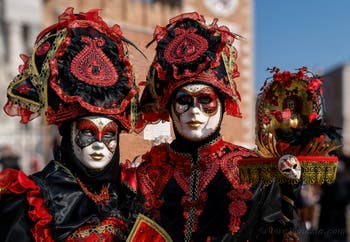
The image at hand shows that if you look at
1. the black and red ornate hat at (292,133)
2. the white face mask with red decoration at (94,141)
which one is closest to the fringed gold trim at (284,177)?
the black and red ornate hat at (292,133)

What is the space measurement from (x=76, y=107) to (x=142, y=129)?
1.51 feet

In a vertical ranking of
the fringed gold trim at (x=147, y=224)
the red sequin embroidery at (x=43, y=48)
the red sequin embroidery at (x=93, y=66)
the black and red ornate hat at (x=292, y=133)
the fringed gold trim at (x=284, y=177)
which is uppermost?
the red sequin embroidery at (x=43, y=48)

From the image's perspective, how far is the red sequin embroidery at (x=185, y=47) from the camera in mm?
3283

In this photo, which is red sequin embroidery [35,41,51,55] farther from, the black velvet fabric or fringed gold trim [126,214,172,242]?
fringed gold trim [126,214,172,242]

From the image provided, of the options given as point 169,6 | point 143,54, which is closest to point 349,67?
point 169,6

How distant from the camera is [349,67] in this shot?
1235 inches

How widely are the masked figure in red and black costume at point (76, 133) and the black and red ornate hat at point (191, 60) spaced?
22 centimetres

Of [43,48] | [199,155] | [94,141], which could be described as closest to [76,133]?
[94,141]

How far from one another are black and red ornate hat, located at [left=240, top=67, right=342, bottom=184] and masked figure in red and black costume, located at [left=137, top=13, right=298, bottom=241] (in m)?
0.17

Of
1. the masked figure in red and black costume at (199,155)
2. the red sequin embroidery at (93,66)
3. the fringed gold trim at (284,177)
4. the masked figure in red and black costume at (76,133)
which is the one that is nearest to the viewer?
the fringed gold trim at (284,177)

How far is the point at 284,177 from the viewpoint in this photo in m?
2.86

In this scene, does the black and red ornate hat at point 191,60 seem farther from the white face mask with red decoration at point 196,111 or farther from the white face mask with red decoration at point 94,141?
the white face mask with red decoration at point 94,141

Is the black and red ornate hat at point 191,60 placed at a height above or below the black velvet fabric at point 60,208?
above

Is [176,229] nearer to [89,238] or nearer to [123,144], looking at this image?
[89,238]
